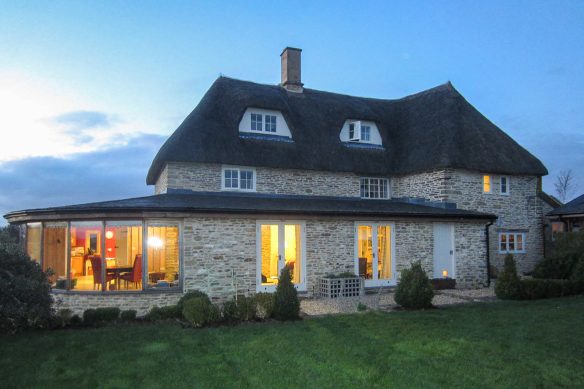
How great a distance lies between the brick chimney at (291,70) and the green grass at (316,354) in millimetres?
14851

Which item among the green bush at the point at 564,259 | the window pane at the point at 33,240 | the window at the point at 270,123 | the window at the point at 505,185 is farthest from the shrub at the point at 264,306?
the window at the point at 505,185

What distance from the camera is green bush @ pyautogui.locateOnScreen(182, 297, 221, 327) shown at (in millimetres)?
11266

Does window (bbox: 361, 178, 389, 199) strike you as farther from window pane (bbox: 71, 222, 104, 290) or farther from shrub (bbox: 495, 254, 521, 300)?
window pane (bbox: 71, 222, 104, 290)

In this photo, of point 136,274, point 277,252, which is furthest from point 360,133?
point 136,274

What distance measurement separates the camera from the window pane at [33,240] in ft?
49.0

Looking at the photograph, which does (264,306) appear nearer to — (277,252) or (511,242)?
(277,252)

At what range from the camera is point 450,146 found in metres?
21.2

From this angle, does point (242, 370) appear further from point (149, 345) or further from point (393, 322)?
point (393, 322)

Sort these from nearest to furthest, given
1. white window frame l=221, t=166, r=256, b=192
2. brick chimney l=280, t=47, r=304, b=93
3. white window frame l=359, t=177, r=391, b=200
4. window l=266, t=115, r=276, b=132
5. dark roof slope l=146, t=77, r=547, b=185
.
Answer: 1. white window frame l=221, t=166, r=256, b=192
2. dark roof slope l=146, t=77, r=547, b=185
3. window l=266, t=115, r=276, b=132
4. white window frame l=359, t=177, r=391, b=200
5. brick chimney l=280, t=47, r=304, b=93

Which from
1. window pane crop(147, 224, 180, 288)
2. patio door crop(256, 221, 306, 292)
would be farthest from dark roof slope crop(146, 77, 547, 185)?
window pane crop(147, 224, 180, 288)

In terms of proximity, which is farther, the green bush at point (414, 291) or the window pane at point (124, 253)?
the window pane at point (124, 253)

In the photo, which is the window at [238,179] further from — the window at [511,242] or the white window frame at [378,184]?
the window at [511,242]

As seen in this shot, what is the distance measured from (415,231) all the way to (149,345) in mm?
11197

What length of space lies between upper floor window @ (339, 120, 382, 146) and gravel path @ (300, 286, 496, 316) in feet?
27.2
